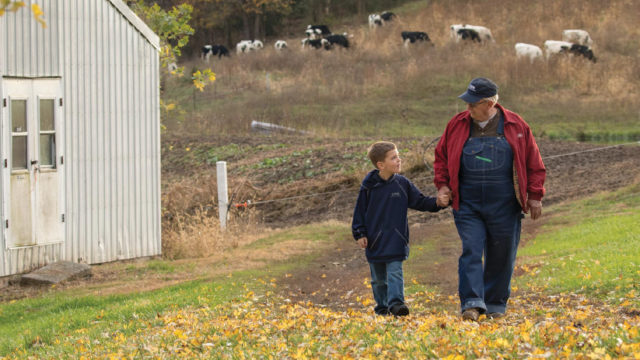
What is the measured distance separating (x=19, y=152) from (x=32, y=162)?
232mm

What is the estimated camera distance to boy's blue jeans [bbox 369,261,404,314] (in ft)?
25.5

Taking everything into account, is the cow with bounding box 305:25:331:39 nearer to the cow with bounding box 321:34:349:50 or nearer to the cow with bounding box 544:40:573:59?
the cow with bounding box 321:34:349:50

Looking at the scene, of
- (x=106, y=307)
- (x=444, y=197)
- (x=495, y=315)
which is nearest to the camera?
(x=444, y=197)

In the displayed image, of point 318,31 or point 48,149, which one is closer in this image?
point 48,149

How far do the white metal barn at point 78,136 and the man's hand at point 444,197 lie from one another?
25.0 ft

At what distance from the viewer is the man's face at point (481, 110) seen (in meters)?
7.36

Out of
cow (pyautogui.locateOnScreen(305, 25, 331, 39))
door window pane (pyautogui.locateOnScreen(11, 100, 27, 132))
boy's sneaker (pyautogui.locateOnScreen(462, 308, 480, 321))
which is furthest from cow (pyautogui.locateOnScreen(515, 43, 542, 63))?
boy's sneaker (pyautogui.locateOnScreen(462, 308, 480, 321))

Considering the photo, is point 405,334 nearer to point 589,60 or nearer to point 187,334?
point 187,334

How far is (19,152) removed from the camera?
1302 cm

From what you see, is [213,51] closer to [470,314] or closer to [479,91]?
[479,91]

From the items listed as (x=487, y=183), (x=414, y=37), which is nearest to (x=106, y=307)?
(x=487, y=183)

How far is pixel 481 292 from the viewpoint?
750 centimetres

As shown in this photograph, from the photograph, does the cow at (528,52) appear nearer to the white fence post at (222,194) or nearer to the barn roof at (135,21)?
the white fence post at (222,194)

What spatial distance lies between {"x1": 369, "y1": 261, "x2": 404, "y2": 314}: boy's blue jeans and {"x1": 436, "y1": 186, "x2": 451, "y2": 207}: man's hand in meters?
0.69
